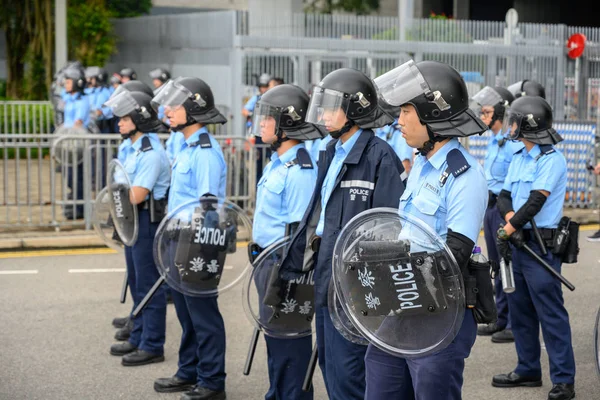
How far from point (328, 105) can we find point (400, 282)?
137 cm

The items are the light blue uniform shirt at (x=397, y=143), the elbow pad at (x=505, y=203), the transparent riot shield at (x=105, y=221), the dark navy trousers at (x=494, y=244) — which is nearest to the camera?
the elbow pad at (x=505, y=203)

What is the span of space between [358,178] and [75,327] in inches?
162

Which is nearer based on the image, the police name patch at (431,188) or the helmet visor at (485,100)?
the police name patch at (431,188)

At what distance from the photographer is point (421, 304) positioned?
388cm

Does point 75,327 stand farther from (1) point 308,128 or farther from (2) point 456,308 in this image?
(2) point 456,308

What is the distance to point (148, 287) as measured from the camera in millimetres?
7168

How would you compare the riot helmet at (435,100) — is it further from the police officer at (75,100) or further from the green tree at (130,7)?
the green tree at (130,7)

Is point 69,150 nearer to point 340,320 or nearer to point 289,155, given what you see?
point 289,155

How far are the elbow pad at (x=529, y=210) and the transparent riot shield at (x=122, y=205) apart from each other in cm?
262

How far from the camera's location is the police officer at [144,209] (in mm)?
6996

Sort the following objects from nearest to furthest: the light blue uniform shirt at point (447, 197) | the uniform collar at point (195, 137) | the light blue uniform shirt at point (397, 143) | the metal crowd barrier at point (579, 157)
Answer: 1. the light blue uniform shirt at point (447, 197)
2. the uniform collar at point (195, 137)
3. the light blue uniform shirt at point (397, 143)
4. the metal crowd barrier at point (579, 157)

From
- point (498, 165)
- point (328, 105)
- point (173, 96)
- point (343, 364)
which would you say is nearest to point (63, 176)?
point (173, 96)

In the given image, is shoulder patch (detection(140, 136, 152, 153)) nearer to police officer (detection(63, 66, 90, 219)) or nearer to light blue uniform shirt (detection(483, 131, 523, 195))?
light blue uniform shirt (detection(483, 131, 523, 195))

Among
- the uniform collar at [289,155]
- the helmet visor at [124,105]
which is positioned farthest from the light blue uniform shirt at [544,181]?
the helmet visor at [124,105]
